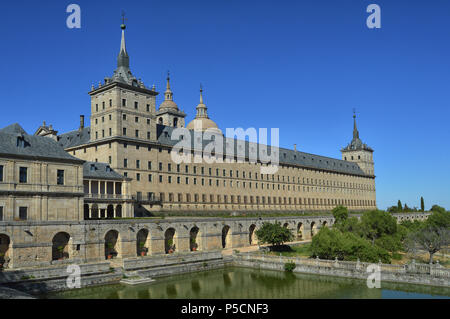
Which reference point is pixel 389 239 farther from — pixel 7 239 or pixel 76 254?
pixel 7 239

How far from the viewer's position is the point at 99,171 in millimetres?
50344

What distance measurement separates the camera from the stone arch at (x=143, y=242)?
4434cm

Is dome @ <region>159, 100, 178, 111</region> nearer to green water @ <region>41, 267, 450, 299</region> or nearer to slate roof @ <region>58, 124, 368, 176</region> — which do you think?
slate roof @ <region>58, 124, 368, 176</region>

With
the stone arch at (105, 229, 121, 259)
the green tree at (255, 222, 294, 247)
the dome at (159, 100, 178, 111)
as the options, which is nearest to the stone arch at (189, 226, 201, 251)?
the green tree at (255, 222, 294, 247)

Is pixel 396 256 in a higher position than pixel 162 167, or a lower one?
lower

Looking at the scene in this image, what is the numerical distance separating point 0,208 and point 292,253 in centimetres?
3414

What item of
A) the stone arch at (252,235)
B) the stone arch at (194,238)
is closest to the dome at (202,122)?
the stone arch at (252,235)

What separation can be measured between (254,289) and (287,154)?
61.9 metres

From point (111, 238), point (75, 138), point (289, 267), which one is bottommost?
point (289, 267)

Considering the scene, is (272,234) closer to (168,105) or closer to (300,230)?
(300,230)

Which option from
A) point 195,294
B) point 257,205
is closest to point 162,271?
point 195,294

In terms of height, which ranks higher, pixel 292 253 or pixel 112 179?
pixel 112 179

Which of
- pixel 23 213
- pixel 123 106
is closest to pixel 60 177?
pixel 23 213

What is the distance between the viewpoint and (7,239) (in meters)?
34.8
